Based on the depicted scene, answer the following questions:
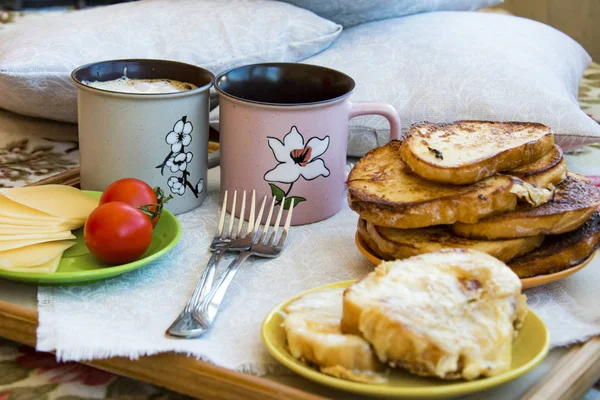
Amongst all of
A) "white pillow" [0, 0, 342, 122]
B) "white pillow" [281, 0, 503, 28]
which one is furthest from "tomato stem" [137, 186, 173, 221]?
"white pillow" [281, 0, 503, 28]

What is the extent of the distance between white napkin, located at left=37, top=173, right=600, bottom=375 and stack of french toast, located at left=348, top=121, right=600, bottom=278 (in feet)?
0.17

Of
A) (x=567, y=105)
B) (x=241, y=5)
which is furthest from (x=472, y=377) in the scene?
(x=241, y=5)

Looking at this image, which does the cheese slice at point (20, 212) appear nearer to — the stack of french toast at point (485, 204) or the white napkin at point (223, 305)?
the white napkin at point (223, 305)

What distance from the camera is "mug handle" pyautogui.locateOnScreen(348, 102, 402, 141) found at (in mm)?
1156

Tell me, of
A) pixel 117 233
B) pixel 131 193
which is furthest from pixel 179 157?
pixel 117 233

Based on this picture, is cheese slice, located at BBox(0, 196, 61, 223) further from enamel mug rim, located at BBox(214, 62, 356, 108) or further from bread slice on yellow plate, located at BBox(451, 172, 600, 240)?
bread slice on yellow plate, located at BBox(451, 172, 600, 240)

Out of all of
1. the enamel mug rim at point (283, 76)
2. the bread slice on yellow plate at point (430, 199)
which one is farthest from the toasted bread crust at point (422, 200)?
the enamel mug rim at point (283, 76)

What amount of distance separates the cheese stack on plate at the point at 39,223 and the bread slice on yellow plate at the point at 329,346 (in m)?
0.35

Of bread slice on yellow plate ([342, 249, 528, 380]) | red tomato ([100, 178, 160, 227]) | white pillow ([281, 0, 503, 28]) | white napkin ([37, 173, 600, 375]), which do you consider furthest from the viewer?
white pillow ([281, 0, 503, 28])

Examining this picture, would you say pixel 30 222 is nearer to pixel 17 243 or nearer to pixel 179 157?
pixel 17 243

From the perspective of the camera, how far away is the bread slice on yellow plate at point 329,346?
26.8 inches

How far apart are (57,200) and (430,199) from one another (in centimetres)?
50

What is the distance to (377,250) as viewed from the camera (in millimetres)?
968

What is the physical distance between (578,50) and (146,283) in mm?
1344
